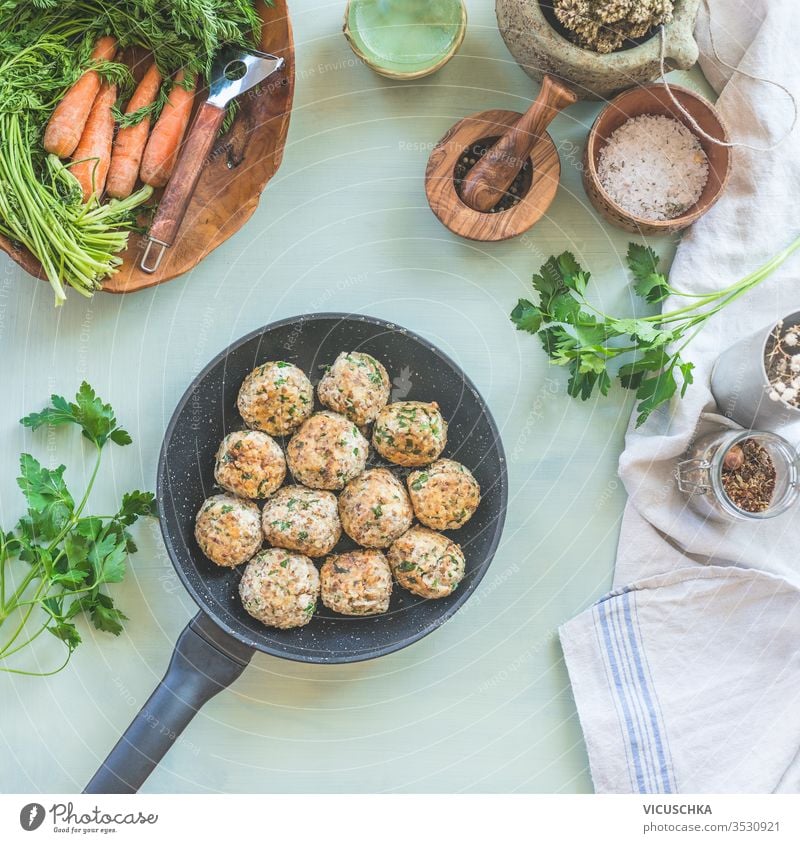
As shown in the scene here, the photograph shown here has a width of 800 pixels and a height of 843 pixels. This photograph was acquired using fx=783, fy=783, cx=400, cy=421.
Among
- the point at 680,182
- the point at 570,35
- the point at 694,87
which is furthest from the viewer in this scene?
the point at 694,87

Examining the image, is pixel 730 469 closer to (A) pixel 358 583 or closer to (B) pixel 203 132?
(A) pixel 358 583

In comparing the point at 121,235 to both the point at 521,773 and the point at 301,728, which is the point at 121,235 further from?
the point at 521,773

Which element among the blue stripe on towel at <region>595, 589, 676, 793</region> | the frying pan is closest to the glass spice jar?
the blue stripe on towel at <region>595, 589, 676, 793</region>

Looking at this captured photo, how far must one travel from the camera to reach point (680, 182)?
4.94 feet

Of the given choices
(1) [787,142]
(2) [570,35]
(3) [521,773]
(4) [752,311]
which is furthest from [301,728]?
(1) [787,142]

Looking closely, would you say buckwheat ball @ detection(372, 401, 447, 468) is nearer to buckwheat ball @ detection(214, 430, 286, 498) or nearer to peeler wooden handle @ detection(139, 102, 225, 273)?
buckwheat ball @ detection(214, 430, 286, 498)

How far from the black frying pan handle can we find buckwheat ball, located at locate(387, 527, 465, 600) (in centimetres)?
33

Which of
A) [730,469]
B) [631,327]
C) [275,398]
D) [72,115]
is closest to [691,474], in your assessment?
[730,469]

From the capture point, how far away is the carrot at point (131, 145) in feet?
4.92

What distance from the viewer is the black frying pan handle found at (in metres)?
1.44

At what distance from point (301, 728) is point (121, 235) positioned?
1.03 m

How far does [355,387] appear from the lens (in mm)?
1451

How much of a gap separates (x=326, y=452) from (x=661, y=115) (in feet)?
3.00

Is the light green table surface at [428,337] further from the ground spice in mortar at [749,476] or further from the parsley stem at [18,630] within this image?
the ground spice in mortar at [749,476]
